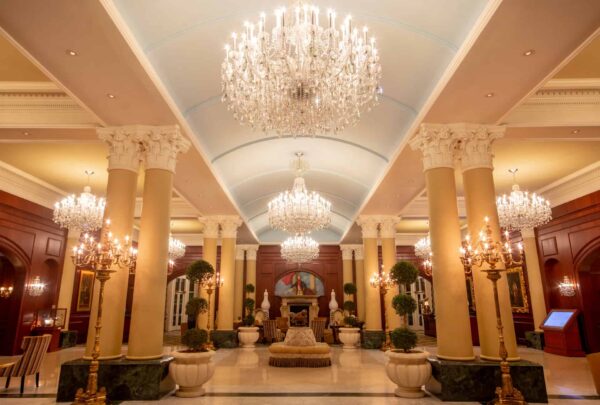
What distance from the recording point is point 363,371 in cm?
855

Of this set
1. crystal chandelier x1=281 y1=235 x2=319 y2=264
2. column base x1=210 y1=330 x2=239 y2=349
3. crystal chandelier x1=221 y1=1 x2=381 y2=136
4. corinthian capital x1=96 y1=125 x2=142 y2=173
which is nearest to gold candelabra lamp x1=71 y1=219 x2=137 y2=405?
corinthian capital x1=96 y1=125 x2=142 y2=173

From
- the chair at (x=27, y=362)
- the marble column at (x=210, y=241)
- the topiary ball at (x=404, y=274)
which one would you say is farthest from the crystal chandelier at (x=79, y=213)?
the topiary ball at (x=404, y=274)

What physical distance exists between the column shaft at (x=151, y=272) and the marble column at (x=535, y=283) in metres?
11.8

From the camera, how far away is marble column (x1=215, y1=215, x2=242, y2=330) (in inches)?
509

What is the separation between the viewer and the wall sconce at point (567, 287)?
11.2 meters

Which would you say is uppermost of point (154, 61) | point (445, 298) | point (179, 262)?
point (154, 61)

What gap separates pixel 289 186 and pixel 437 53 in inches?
355

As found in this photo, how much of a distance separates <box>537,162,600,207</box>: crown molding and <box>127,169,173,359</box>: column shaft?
10552 millimetres

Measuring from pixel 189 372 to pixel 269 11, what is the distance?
542cm

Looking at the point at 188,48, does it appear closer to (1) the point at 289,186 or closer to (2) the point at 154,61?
(2) the point at 154,61

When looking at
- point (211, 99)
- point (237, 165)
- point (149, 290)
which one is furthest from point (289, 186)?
point (149, 290)

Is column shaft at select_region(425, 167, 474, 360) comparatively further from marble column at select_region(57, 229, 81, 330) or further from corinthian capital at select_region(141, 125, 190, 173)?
marble column at select_region(57, 229, 81, 330)

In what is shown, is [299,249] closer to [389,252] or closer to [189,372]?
[389,252]

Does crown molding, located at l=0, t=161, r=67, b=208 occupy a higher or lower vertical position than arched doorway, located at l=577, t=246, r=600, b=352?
higher
